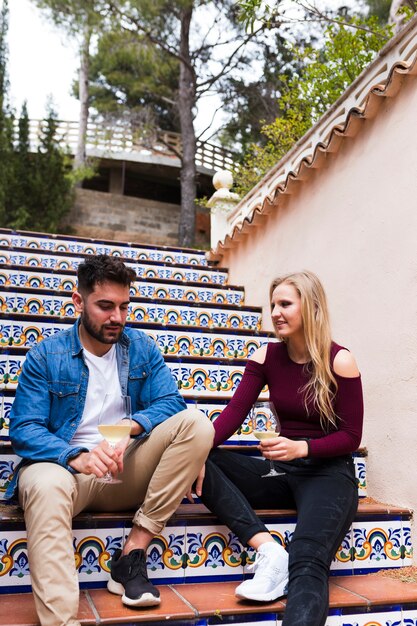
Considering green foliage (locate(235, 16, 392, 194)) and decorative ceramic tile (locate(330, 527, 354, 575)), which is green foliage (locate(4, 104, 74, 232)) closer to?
green foliage (locate(235, 16, 392, 194))

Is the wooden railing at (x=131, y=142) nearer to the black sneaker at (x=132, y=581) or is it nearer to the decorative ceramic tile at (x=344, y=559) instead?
the decorative ceramic tile at (x=344, y=559)

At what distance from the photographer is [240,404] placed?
2.30 metres

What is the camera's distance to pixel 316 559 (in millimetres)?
1773

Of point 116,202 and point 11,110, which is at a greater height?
point 11,110

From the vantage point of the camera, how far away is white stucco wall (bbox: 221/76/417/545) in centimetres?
250

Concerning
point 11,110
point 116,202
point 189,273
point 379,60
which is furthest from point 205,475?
point 116,202

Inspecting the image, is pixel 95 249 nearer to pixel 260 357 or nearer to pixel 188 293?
pixel 188 293

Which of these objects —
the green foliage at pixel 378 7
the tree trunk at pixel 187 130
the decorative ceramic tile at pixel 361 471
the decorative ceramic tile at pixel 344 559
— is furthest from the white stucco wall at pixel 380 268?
the green foliage at pixel 378 7

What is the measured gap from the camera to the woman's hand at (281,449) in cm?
198

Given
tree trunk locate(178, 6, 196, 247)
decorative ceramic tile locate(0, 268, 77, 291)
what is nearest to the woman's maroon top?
decorative ceramic tile locate(0, 268, 77, 291)

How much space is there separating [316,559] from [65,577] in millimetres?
749

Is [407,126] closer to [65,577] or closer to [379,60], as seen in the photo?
[379,60]

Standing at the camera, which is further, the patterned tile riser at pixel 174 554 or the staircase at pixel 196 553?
the patterned tile riser at pixel 174 554

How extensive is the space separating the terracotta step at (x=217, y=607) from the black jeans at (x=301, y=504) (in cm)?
16
